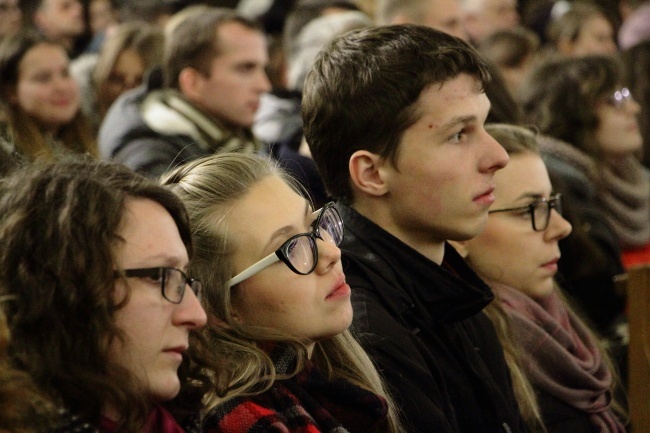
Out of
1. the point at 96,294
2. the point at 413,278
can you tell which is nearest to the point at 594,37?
the point at 413,278

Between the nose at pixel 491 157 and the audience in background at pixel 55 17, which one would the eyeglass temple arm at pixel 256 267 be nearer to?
the nose at pixel 491 157

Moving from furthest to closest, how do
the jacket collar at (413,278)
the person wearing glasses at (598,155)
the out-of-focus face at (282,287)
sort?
the person wearing glasses at (598,155) < the jacket collar at (413,278) < the out-of-focus face at (282,287)

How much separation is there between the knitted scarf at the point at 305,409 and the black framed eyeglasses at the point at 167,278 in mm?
257

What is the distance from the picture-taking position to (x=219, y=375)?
179 cm

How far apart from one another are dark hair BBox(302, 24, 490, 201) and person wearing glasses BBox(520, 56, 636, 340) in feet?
5.49

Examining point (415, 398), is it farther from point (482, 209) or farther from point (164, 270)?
point (164, 270)

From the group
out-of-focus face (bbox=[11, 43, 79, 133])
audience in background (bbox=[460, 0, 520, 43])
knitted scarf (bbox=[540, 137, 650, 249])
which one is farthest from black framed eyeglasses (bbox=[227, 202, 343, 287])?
audience in background (bbox=[460, 0, 520, 43])

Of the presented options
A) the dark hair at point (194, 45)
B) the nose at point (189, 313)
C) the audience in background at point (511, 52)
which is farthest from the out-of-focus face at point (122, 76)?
the nose at point (189, 313)

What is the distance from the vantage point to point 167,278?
161 cm

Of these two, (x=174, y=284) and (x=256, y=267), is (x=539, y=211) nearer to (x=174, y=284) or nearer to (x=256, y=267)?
(x=256, y=267)

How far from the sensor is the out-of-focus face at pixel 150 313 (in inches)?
61.4

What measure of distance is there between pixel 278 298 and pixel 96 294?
528 millimetres

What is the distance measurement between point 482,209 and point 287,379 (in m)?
0.71

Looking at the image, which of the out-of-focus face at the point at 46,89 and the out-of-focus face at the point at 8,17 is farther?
the out-of-focus face at the point at 8,17
